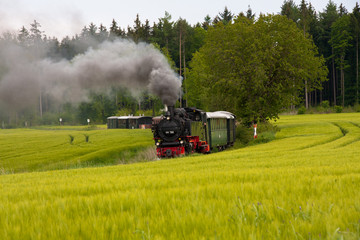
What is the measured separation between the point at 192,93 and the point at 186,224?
70.6m

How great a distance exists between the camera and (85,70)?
3241 cm

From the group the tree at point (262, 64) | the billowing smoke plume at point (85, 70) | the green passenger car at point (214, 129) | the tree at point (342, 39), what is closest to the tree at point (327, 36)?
the tree at point (342, 39)

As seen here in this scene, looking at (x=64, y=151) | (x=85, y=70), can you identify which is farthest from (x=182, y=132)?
(x=85, y=70)

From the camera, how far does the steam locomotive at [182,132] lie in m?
23.8

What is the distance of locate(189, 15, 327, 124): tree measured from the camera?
35.1 m

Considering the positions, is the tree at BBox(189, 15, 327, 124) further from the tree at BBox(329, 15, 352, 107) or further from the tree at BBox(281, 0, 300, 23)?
the tree at BBox(329, 15, 352, 107)

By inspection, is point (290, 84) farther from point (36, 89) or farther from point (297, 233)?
point (297, 233)

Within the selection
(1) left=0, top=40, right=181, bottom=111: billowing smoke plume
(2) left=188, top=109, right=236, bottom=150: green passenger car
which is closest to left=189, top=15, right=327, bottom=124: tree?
(2) left=188, top=109, right=236, bottom=150: green passenger car

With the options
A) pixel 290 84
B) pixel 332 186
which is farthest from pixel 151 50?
pixel 332 186

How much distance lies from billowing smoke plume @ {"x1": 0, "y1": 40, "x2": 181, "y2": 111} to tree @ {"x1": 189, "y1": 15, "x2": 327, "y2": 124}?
935 centimetres

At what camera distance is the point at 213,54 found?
38.3 metres

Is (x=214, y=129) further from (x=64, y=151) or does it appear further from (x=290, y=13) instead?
(x=290, y=13)

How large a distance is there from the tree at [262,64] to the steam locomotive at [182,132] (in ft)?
30.7

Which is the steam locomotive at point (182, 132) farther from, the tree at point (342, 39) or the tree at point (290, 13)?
the tree at point (342, 39)
